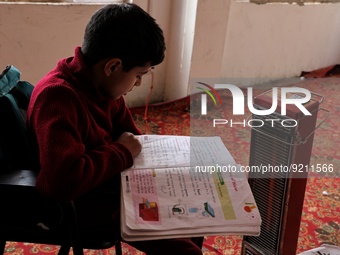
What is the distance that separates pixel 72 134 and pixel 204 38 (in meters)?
2.08

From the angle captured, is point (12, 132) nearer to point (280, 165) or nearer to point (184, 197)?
point (184, 197)

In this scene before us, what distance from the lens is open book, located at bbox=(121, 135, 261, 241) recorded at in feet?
3.28

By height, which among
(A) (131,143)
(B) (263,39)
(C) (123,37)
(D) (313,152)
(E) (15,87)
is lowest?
(D) (313,152)

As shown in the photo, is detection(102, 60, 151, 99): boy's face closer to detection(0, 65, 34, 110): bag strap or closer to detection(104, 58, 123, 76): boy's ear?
detection(104, 58, 123, 76): boy's ear

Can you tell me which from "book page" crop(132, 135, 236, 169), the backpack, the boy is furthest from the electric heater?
the backpack

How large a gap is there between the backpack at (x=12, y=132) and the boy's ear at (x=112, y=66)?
23 cm

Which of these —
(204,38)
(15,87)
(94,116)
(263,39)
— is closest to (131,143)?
(94,116)

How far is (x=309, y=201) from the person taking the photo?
2230mm

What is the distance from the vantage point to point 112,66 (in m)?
1.17

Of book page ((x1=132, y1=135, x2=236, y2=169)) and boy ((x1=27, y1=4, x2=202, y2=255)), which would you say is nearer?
boy ((x1=27, y1=4, x2=202, y2=255))

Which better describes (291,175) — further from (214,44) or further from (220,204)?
(214,44)

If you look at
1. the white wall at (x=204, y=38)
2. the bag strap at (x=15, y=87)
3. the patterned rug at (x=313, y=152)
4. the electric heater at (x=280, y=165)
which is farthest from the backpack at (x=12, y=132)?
the white wall at (x=204, y=38)

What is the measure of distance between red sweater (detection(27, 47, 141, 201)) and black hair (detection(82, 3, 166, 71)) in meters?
0.05

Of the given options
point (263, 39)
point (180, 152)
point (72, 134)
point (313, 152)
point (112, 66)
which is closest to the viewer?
point (72, 134)
